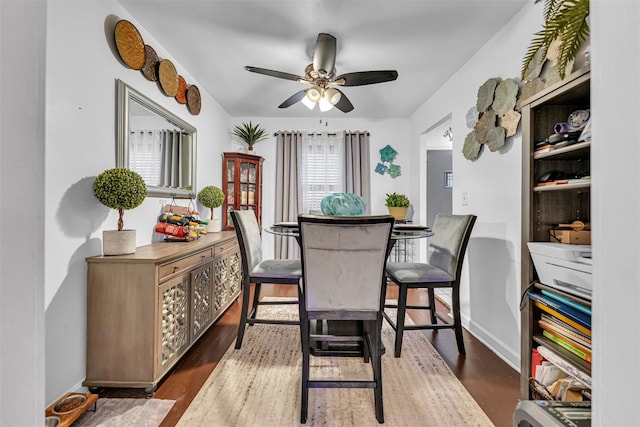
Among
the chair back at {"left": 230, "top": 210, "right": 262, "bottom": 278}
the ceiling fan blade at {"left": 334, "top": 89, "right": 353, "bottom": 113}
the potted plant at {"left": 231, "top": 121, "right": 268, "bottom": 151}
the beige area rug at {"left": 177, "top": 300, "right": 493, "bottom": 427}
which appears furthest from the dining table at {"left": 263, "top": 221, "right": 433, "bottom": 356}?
the potted plant at {"left": 231, "top": 121, "right": 268, "bottom": 151}

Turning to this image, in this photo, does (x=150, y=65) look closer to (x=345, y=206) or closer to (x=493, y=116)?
(x=345, y=206)

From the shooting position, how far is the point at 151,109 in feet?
7.63

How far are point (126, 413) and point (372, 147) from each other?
401cm

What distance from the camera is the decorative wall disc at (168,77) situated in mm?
2447

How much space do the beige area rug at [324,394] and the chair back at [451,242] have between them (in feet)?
2.11

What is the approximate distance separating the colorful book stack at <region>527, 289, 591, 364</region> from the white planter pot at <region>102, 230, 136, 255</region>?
7.06ft

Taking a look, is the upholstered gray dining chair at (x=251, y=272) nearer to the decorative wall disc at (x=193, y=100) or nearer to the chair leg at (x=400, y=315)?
the chair leg at (x=400, y=315)

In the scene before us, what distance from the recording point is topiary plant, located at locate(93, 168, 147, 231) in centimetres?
167

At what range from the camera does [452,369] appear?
200 cm

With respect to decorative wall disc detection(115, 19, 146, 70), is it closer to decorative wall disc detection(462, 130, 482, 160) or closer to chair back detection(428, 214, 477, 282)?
chair back detection(428, 214, 477, 282)

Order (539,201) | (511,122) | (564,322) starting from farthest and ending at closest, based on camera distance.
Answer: (511,122), (539,201), (564,322)

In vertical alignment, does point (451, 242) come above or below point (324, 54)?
below

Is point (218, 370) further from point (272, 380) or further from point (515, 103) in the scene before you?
point (515, 103)
